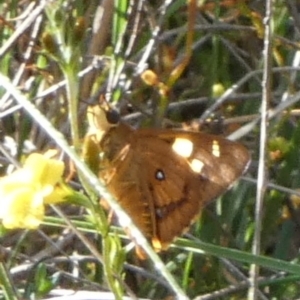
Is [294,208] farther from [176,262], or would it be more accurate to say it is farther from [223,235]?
[176,262]

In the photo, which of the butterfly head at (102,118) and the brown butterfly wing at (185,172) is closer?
the butterfly head at (102,118)

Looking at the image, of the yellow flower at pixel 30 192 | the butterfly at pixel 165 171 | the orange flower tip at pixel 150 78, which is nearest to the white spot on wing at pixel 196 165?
the butterfly at pixel 165 171

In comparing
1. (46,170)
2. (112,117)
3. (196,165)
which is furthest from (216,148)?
(46,170)

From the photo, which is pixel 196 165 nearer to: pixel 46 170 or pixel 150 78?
pixel 150 78

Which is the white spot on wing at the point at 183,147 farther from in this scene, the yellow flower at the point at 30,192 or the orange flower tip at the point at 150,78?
the yellow flower at the point at 30,192

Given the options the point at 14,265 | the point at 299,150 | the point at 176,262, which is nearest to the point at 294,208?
the point at 299,150

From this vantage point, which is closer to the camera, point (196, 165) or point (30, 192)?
point (30, 192)

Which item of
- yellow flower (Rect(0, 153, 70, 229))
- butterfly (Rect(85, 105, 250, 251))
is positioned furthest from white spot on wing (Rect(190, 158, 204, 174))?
yellow flower (Rect(0, 153, 70, 229))
